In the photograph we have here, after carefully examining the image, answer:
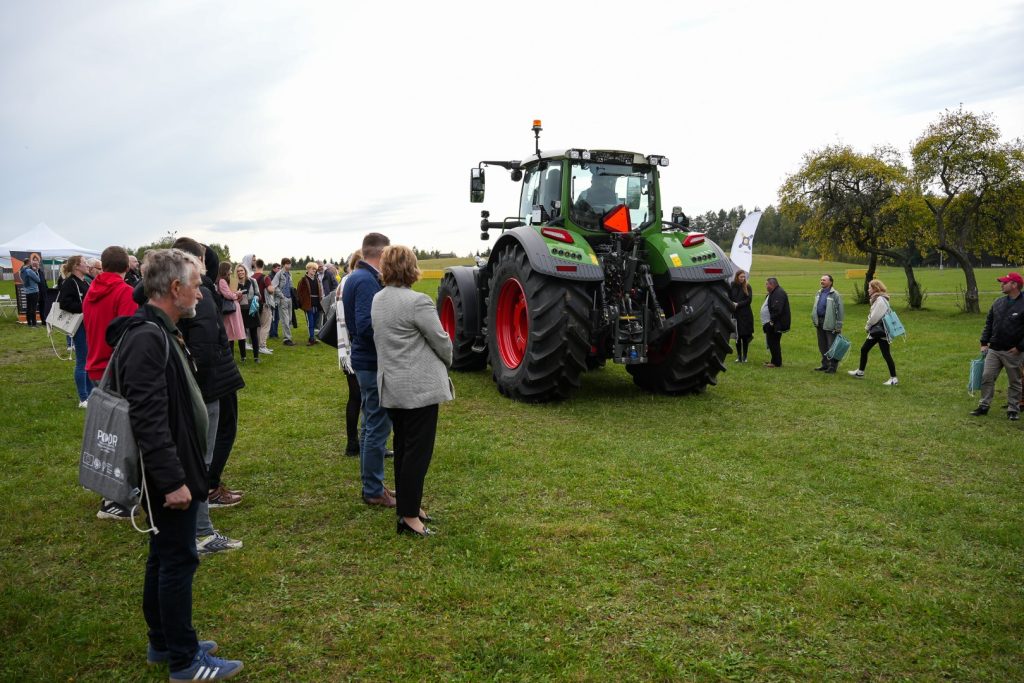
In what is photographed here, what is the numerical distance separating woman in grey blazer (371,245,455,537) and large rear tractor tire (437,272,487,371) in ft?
15.3

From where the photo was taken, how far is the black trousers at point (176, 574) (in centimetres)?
259

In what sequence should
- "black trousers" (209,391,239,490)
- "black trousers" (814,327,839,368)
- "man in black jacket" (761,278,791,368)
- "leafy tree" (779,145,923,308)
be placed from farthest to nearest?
"leafy tree" (779,145,923,308) → "man in black jacket" (761,278,791,368) → "black trousers" (814,327,839,368) → "black trousers" (209,391,239,490)

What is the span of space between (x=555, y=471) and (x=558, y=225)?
348 cm

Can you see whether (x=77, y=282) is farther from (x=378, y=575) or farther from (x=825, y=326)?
(x=825, y=326)

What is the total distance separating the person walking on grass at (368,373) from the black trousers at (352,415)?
87 centimetres

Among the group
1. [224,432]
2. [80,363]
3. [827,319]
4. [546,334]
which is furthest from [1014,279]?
[80,363]

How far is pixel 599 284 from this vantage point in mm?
7352

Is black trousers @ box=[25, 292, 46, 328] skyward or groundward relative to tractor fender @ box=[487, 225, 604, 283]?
groundward

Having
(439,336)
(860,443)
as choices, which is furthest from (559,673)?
(860,443)

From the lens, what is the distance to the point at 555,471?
17.2 ft

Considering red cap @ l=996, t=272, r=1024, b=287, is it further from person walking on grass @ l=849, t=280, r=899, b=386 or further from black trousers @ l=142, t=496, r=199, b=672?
black trousers @ l=142, t=496, r=199, b=672

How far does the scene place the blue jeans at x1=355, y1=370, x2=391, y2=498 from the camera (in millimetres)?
4512

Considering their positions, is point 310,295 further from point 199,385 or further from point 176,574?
point 176,574

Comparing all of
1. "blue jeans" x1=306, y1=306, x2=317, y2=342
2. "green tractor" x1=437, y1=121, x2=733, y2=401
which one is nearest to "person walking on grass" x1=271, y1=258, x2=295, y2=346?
"blue jeans" x1=306, y1=306, x2=317, y2=342
